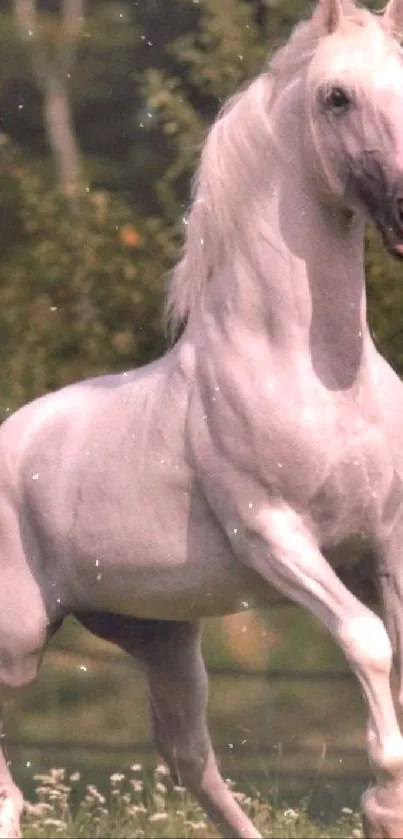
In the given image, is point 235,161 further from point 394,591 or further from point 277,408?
point 394,591

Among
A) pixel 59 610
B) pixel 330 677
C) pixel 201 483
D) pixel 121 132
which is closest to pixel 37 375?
pixel 121 132

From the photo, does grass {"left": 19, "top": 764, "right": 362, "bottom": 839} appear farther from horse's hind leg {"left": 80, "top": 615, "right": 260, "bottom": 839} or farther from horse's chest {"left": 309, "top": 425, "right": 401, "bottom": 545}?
horse's chest {"left": 309, "top": 425, "right": 401, "bottom": 545}

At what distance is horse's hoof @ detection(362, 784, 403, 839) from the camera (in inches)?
148

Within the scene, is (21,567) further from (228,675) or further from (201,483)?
(228,675)

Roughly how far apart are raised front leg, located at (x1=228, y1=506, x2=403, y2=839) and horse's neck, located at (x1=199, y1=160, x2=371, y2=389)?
1.10 ft

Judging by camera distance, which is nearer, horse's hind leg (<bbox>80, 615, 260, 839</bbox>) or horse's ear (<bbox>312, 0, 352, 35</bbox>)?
horse's ear (<bbox>312, 0, 352, 35</bbox>)

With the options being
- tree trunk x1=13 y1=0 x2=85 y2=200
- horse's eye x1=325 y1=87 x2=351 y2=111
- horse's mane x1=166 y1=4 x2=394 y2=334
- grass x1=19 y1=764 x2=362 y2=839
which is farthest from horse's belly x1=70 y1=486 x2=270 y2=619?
tree trunk x1=13 y1=0 x2=85 y2=200

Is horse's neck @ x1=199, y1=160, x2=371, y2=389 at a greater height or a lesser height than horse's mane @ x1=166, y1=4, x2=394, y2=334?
lesser

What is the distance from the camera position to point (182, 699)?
4750 mm

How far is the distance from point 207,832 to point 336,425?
184cm

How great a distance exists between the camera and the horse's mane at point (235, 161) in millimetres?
4090

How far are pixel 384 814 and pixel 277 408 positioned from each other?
79 centimetres

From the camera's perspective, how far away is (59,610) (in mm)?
4586

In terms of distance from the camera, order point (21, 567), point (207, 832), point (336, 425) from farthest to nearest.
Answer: point (207, 832) → point (21, 567) → point (336, 425)
